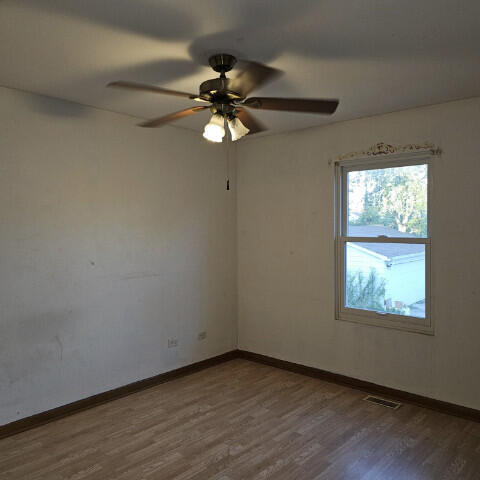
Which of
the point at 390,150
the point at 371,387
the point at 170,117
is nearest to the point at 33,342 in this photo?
the point at 170,117

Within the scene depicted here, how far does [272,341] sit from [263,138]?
2238 millimetres

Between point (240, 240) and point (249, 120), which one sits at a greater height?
point (249, 120)

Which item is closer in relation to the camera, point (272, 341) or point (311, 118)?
point (311, 118)

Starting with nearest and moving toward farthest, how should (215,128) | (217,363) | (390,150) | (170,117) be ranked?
(215,128) → (170,117) → (390,150) → (217,363)

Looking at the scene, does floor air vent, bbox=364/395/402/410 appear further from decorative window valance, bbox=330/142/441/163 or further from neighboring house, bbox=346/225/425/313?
decorative window valance, bbox=330/142/441/163

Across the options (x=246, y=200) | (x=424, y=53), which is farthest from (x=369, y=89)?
(x=246, y=200)

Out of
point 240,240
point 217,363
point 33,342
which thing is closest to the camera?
point 33,342

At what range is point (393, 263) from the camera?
150 inches

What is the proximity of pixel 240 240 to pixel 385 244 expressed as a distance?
1696 mm

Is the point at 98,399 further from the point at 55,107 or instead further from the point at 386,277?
the point at 386,277

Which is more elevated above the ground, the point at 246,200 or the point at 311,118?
the point at 311,118

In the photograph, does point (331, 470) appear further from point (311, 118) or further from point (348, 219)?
point (311, 118)

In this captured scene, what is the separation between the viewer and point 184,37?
227cm

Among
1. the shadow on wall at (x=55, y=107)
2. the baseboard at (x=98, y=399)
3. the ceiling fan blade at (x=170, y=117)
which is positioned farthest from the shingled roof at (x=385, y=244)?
the shadow on wall at (x=55, y=107)
